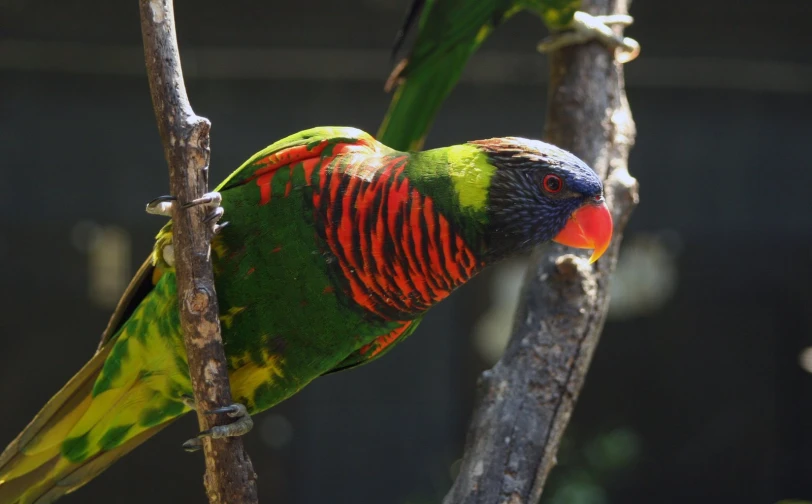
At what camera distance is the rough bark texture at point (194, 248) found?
150cm

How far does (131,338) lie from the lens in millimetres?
1888

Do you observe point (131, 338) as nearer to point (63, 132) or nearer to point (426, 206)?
point (426, 206)

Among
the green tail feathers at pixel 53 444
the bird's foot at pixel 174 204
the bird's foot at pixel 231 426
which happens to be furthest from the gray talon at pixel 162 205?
the green tail feathers at pixel 53 444

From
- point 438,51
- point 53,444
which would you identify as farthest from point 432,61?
point 53,444

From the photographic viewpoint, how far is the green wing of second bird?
2.35 metres

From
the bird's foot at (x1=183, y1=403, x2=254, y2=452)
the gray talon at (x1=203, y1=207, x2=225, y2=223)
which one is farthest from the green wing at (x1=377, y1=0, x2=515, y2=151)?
the bird's foot at (x1=183, y1=403, x2=254, y2=452)

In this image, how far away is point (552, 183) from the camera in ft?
5.46

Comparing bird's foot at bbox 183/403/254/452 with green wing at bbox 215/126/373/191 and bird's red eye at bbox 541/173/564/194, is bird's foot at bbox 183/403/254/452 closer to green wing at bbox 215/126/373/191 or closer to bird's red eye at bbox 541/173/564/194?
green wing at bbox 215/126/373/191

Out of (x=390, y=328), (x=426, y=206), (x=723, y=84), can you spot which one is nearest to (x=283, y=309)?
(x=390, y=328)

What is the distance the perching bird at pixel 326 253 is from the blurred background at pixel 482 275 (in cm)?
238

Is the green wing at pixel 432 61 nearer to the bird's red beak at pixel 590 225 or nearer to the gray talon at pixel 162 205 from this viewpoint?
the bird's red beak at pixel 590 225

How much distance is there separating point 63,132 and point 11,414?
5.00 ft

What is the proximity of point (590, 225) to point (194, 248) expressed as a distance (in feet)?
2.75

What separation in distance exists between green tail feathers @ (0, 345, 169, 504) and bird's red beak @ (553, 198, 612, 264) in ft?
3.82
